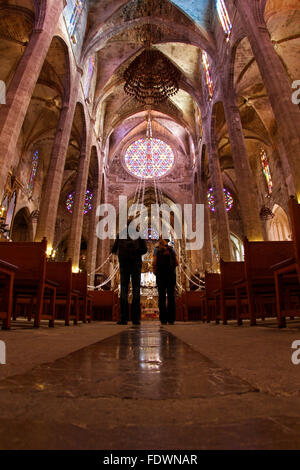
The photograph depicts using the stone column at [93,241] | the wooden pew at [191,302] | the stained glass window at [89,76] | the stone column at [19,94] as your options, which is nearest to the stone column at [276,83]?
the wooden pew at [191,302]

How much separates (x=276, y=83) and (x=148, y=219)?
65.5ft

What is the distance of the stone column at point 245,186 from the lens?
952 cm

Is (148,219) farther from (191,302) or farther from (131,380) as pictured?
(131,380)

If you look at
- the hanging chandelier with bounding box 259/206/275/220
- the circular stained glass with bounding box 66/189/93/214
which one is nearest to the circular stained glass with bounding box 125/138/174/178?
the circular stained glass with bounding box 66/189/93/214

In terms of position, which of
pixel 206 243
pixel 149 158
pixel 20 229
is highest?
pixel 149 158

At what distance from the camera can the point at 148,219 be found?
1069 inches

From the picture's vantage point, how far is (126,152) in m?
23.5

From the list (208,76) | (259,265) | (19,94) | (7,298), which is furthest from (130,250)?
(208,76)

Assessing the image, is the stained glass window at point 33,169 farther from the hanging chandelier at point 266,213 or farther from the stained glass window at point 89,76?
the hanging chandelier at point 266,213

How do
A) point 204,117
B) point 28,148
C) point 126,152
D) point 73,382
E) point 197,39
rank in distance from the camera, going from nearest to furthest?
point 73,382, point 197,39, point 204,117, point 28,148, point 126,152

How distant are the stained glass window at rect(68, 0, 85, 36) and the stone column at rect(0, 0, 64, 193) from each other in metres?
→ 3.20

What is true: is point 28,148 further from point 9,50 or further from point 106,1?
point 106,1

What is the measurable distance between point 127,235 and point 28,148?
1472cm

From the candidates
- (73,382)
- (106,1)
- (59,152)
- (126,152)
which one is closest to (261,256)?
(73,382)
